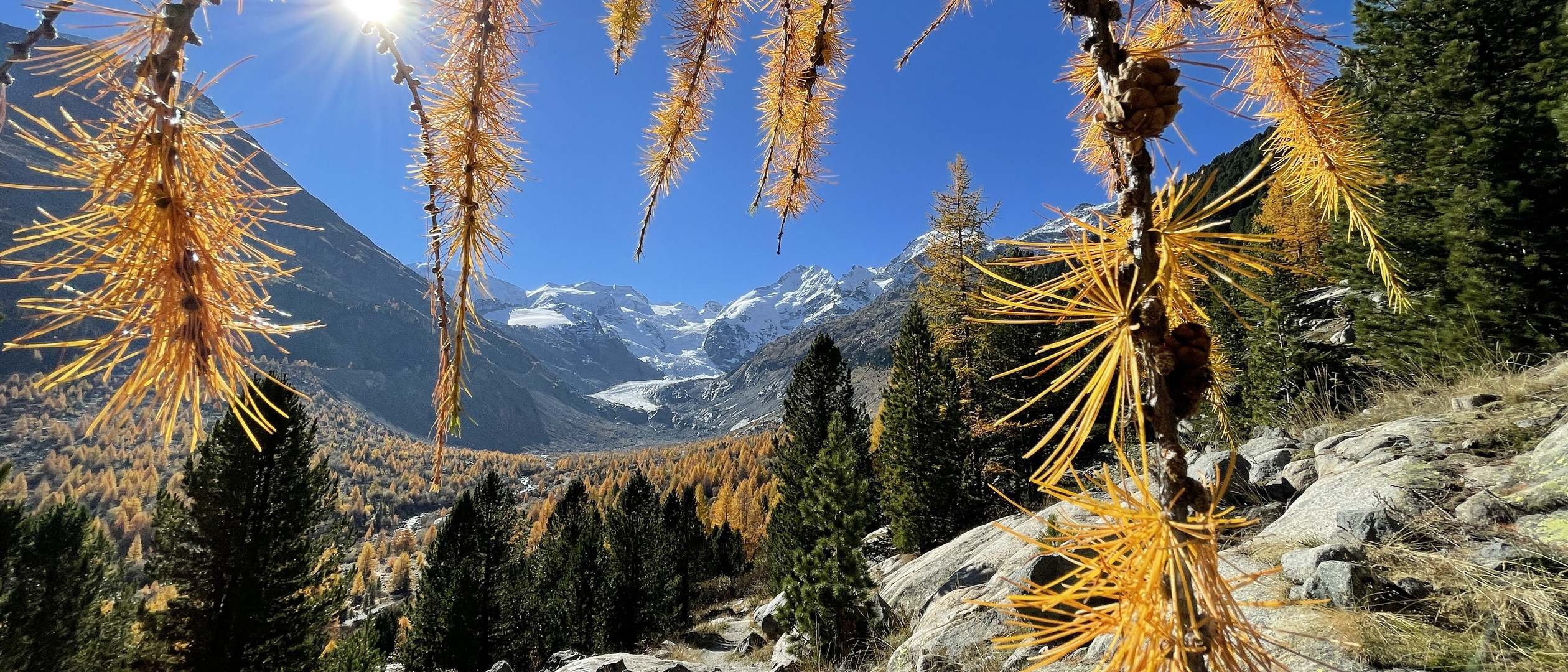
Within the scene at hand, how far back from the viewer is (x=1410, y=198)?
12539mm

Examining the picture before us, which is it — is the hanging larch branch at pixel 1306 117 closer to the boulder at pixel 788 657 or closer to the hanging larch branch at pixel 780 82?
the hanging larch branch at pixel 780 82

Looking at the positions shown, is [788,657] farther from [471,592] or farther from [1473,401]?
[471,592]

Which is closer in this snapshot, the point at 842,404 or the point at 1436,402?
the point at 1436,402

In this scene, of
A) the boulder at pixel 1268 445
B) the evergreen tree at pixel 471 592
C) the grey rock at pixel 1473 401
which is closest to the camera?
the grey rock at pixel 1473 401

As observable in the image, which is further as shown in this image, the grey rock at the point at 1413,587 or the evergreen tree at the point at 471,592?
the evergreen tree at the point at 471,592

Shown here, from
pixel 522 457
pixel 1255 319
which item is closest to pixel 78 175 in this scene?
pixel 1255 319

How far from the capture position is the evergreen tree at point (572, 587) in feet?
77.2

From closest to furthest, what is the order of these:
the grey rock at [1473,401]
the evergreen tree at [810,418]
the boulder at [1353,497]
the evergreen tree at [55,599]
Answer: the boulder at [1353,497] → the grey rock at [1473,401] → the evergreen tree at [55,599] → the evergreen tree at [810,418]

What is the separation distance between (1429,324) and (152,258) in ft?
64.1

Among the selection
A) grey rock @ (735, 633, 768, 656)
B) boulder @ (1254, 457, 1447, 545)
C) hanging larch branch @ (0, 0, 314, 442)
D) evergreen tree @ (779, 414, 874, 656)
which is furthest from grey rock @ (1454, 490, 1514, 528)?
grey rock @ (735, 633, 768, 656)

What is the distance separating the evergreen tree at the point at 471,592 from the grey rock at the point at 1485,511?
22656mm

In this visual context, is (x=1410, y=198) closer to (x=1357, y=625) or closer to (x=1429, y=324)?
(x=1429, y=324)

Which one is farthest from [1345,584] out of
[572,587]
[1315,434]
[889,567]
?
[572,587]

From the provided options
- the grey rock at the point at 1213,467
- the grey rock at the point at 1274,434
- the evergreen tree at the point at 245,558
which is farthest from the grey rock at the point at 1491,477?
the evergreen tree at the point at 245,558
